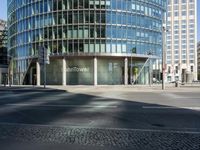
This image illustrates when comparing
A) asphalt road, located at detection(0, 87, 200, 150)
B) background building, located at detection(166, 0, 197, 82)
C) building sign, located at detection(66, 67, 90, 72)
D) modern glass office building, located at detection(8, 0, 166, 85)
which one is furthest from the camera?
background building, located at detection(166, 0, 197, 82)

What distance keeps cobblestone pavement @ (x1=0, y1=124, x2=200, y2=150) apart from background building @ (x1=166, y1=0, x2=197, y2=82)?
157940mm

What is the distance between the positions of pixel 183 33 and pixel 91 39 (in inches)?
4424

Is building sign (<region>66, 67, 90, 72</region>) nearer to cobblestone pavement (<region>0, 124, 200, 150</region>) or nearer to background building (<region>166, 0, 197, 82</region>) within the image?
cobblestone pavement (<region>0, 124, 200, 150</region>)

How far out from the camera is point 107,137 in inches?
340

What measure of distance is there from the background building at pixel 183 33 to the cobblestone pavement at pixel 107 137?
158m

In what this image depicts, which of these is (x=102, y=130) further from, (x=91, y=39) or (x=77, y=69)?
(x=77, y=69)

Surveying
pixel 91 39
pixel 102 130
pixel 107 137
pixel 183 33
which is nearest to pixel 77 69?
pixel 91 39

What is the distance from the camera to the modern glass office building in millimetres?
68062

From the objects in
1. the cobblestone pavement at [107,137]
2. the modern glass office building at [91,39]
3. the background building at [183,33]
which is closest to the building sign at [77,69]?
the modern glass office building at [91,39]

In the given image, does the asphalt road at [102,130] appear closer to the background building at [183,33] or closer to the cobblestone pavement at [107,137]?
the cobblestone pavement at [107,137]

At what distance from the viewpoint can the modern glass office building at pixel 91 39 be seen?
223 ft

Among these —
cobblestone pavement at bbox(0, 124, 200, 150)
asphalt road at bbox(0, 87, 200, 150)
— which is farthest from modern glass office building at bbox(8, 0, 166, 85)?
cobblestone pavement at bbox(0, 124, 200, 150)

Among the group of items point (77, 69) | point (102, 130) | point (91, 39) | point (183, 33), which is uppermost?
point (183, 33)

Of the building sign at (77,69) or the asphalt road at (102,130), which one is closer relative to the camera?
the asphalt road at (102,130)
